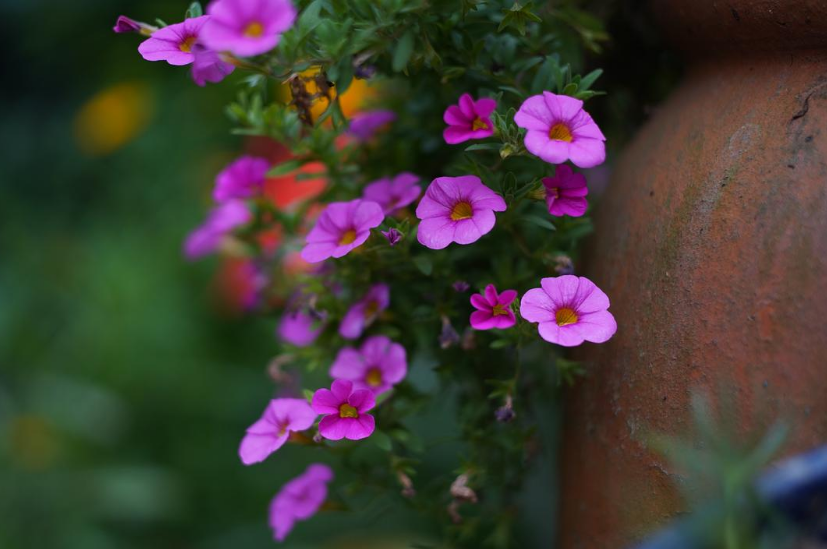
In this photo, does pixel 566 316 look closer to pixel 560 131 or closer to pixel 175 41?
pixel 560 131

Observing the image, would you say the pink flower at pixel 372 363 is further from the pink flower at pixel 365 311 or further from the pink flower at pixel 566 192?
the pink flower at pixel 566 192

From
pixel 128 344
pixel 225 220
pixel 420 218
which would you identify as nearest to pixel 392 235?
pixel 420 218

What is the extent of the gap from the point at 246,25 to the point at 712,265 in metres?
0.40

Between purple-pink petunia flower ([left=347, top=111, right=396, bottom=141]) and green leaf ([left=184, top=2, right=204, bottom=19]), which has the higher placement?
green leaf ([left=184, top=2, right=204, bottom=19])

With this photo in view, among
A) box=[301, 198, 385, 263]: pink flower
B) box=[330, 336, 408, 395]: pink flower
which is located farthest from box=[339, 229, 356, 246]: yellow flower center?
box=[330, 336, 408, 395]: pink flower

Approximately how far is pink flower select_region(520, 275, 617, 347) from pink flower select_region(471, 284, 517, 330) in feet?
0.07

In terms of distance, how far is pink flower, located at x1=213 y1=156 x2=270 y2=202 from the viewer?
35.8 inches

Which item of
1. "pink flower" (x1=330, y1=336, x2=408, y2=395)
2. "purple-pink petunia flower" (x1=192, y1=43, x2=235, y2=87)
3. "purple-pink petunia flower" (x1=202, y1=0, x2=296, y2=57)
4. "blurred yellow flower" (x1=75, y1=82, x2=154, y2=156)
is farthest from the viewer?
"blurred yellow flower" (x1=75, y1=82, x2=154, y2=156)

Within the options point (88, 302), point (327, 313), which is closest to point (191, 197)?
point (88, 302)

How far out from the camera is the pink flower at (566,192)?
68 cm

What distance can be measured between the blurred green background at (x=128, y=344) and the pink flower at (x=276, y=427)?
21.1 inches

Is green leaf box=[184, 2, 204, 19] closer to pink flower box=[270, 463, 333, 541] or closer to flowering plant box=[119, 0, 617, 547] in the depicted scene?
flowering plant box=[119, 0, 617, 547]

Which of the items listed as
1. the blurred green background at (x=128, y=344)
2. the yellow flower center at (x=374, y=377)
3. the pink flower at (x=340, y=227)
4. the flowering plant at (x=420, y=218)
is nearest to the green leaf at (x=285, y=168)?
the flowering plant at (x=420, y=218)

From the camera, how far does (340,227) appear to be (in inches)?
29.3
